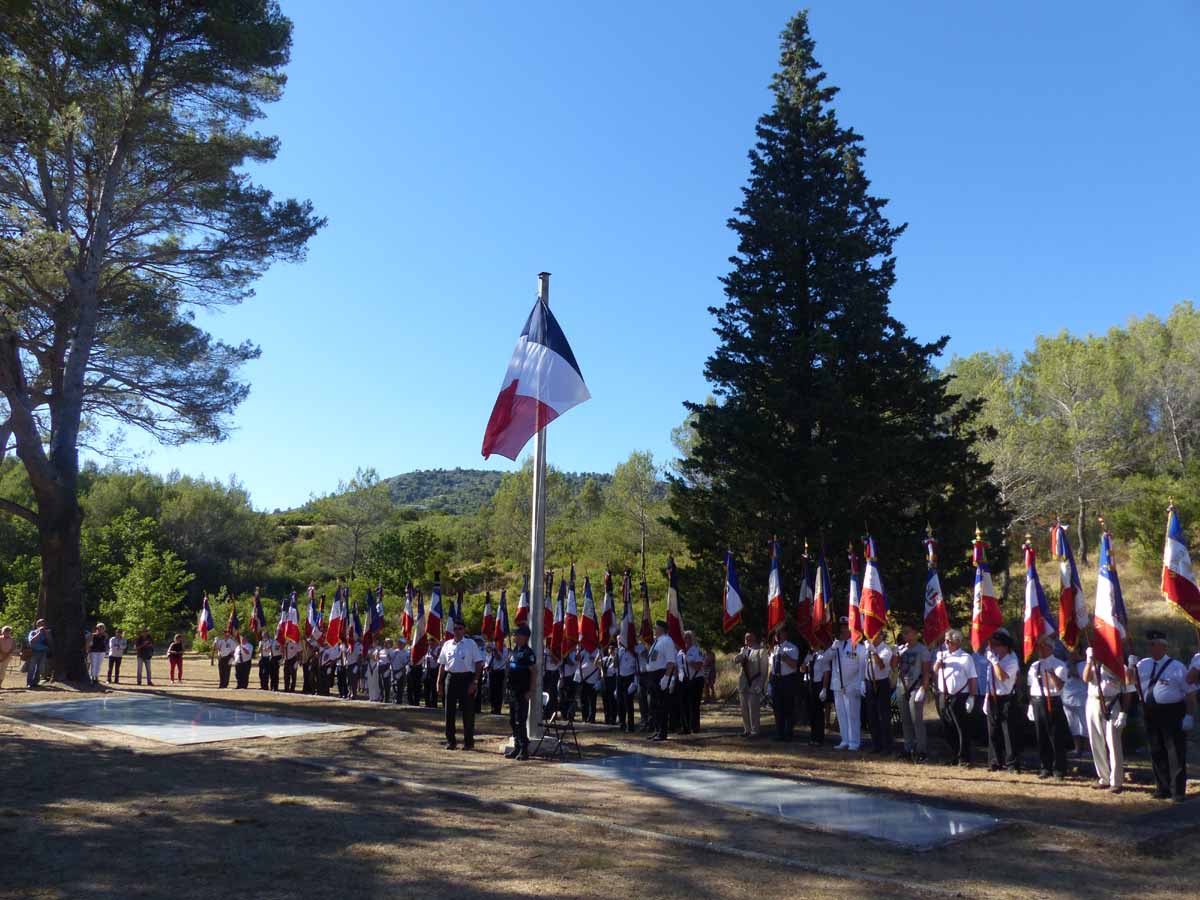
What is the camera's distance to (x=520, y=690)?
38.7 ft

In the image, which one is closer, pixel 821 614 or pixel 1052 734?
pixel 1052 734

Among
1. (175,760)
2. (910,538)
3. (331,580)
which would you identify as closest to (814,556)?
(910,538)

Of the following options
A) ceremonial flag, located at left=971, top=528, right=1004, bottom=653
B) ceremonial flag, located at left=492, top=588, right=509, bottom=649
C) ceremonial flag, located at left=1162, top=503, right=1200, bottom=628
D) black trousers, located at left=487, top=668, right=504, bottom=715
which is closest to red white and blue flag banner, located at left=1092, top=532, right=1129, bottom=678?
ceremonial flag, located at left=1162, top=503, right=1200, bottom=628

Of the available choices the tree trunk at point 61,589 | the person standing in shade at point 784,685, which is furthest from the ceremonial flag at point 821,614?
the tree trunk at point 61,589

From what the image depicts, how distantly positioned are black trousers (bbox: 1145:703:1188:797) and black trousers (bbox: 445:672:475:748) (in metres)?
8.25

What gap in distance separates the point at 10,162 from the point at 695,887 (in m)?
21.8

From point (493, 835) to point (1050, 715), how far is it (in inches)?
283

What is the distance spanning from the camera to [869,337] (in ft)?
66.8

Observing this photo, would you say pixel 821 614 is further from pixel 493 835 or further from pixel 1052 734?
pixel 493 835

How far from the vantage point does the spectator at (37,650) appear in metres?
20.5

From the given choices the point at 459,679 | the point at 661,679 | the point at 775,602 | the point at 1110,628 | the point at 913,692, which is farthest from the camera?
the point at 775,602

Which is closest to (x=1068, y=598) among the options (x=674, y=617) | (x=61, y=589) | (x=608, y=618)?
(x=674, y=617)

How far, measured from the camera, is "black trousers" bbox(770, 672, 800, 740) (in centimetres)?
1413

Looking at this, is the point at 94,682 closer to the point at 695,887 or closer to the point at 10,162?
the point at 10,162
